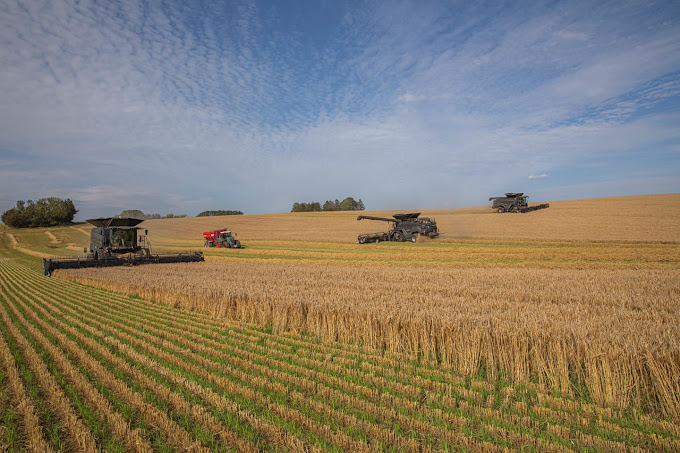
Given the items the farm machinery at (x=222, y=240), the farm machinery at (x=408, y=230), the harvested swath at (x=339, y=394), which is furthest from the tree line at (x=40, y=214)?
the harvested swath at (x=339, y=394)

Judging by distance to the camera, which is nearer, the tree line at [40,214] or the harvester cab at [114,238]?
the harvester cab at [114,238]

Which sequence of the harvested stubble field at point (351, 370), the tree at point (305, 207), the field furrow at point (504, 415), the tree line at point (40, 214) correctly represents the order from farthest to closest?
the tree at point (305, 207), the tree line at point (40, 214), the harvested stubble field at point (351, 370), the field furrow at point (504, 415)

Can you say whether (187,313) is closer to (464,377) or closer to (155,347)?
(155,347)

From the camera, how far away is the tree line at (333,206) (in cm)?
9919

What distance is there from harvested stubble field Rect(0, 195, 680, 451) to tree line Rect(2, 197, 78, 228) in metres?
66.8

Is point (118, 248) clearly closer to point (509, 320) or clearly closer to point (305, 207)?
point (509, 320)

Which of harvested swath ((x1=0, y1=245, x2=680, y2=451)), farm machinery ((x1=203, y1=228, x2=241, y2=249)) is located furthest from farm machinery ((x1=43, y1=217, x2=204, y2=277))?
harvested swath ((x1=0, y1=245, x2=680, y2=451))

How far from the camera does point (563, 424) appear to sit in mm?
4207

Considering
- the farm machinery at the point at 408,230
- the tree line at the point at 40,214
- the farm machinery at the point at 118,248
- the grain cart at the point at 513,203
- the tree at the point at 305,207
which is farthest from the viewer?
the tree at the point at 305,207

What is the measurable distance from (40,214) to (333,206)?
2560 inches

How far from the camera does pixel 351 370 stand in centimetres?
594

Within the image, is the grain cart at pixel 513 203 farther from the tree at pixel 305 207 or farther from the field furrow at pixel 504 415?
the tree at pixel 305 207

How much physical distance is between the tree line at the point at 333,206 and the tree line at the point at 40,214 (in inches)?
1972

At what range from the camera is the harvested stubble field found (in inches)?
161
